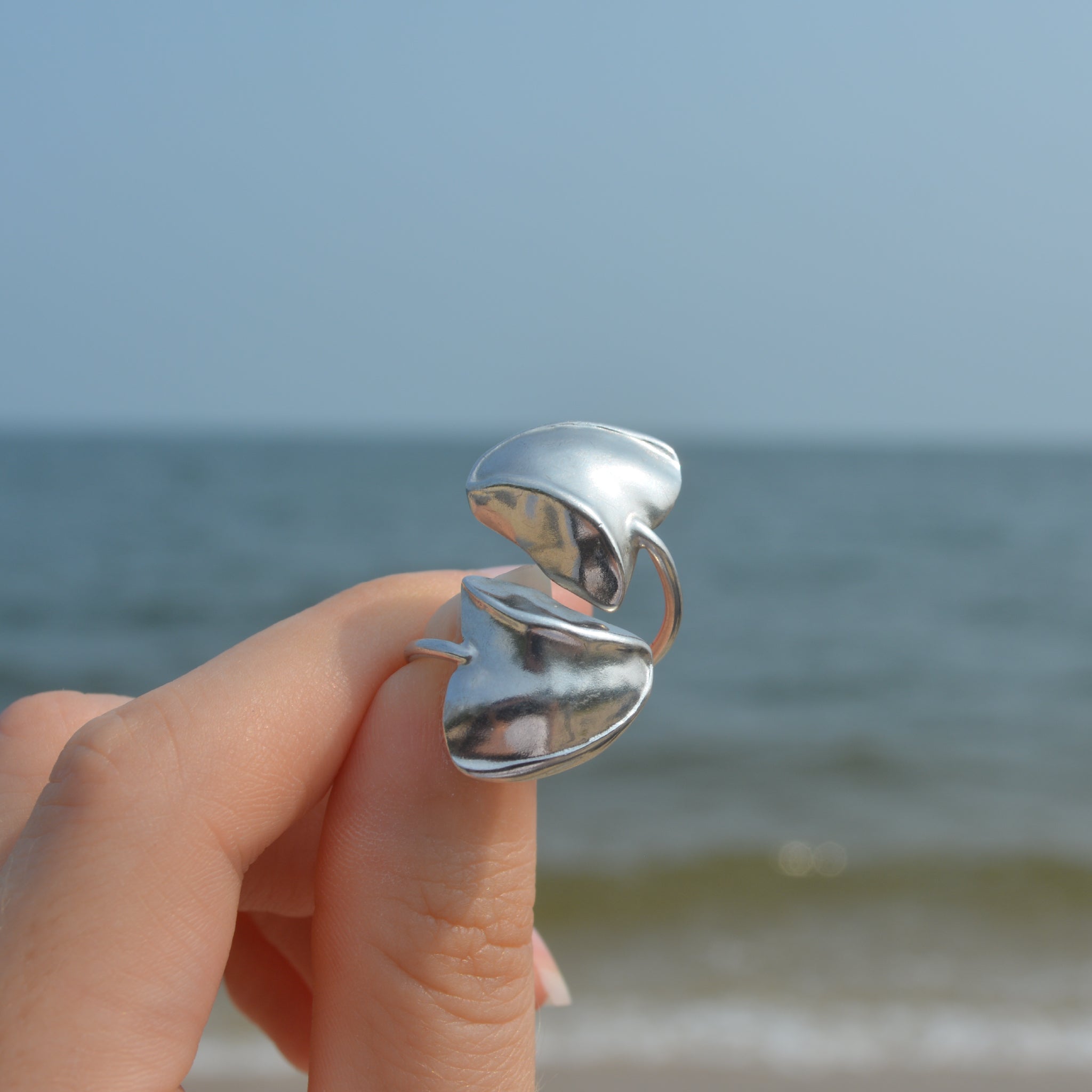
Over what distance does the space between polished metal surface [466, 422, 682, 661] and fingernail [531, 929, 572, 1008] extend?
0.75 metres

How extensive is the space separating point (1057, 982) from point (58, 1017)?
3828mm

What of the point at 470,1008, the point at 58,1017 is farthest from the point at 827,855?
the point at 58,1017

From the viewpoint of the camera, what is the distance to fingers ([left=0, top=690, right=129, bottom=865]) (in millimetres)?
1146

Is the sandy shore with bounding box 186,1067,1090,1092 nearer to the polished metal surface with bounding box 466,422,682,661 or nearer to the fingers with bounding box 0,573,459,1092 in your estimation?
the fingers with bounding box 0,573,459,1092

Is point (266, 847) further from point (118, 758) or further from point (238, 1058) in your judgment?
point (238, 1058)

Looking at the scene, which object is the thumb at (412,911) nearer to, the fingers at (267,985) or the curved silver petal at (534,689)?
the curved silver petal at (534,689)

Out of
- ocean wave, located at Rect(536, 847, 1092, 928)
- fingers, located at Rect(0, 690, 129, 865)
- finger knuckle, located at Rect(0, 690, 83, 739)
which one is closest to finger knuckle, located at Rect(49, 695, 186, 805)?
fingers, located at Rect(0, 690, 129, 865)

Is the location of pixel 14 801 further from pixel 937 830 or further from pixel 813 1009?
pixel 937 830

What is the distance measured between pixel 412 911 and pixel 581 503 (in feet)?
1.71

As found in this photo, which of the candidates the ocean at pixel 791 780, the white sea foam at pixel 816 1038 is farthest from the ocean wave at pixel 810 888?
the white sea foam at pixel 816 1038

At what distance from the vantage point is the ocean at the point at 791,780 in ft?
11.0

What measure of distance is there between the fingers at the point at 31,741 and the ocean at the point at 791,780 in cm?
224

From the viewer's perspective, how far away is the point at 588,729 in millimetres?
1003

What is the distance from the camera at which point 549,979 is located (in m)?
1.55
